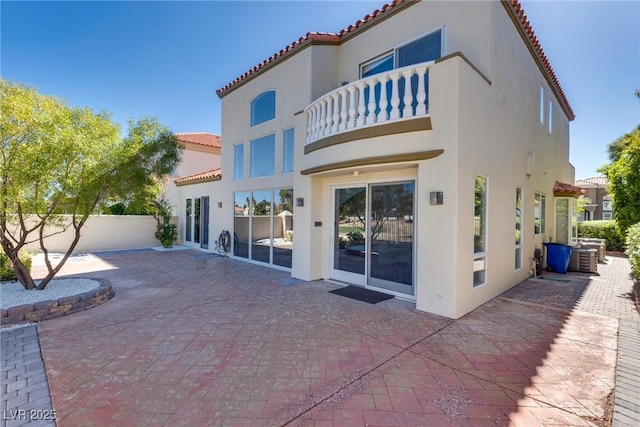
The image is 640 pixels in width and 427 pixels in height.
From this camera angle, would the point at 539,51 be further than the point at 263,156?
No

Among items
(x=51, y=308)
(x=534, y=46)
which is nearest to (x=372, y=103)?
(x=534, y=46)

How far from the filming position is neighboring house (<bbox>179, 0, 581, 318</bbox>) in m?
6.08

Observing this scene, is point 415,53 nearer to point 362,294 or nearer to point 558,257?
point 362,294

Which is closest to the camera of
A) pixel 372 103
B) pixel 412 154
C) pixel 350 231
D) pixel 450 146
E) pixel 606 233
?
pixel 450 146

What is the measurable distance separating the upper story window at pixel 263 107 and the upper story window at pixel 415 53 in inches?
173

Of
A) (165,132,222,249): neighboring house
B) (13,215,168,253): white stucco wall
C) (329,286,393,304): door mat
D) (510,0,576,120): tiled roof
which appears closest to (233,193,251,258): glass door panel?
(165,132,222,249): neighboring house

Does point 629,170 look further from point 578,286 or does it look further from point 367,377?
point 367,377

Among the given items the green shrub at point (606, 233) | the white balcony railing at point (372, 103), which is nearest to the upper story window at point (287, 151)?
the white balcony railing at point (372, 103)

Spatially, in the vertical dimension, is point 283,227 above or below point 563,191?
below

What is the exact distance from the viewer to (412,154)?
6172 millimetres

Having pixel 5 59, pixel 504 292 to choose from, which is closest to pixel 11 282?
pixel 5 59

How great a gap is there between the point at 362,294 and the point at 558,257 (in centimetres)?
865

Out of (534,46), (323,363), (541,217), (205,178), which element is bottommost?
(323,363)

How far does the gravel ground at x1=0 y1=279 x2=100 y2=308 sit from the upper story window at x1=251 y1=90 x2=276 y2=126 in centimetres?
796
